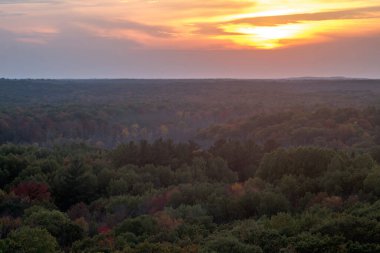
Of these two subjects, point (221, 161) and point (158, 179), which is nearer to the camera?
point (158, 179)

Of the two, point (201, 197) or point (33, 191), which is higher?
point (201, 197)

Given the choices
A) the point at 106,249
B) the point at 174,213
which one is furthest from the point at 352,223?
the point at 174,213

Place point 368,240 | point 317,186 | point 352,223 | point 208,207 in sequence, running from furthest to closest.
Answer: point 317,186
point 208,207
point 352,223
point 368,240

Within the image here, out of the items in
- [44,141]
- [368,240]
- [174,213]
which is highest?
[368,240]

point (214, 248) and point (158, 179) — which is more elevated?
point (214, 248)

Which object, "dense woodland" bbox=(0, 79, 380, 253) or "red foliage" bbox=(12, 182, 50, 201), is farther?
"red foliage" bbox=(12, 182, 50, 201)

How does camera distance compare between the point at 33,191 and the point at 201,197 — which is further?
the point at 33,191

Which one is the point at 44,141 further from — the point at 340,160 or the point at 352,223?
the point at 352,223

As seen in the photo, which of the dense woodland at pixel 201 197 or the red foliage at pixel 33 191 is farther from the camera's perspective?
the red foliage at pixel 33 191
